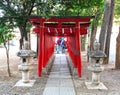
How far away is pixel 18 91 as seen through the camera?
847cm

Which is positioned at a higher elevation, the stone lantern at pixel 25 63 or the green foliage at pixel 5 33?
the green foliage at pixel 5 33

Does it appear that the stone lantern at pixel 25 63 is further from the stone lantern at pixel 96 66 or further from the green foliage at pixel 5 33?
the stone lantern at pixel 96 66

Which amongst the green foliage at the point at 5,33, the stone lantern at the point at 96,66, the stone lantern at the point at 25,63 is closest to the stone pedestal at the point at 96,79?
the stone lantern at the point at 96,66

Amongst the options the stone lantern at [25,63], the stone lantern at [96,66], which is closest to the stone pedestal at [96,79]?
the stone lantern at [96,66]

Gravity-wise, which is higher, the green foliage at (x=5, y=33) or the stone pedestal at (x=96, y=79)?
the green foliage at (x=5, y=33)

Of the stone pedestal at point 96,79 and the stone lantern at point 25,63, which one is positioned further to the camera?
the stone lantern at point 25,63

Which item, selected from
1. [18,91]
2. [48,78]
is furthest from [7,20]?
[18,91]

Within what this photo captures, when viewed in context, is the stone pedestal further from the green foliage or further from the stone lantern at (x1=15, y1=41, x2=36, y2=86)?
the green foliage

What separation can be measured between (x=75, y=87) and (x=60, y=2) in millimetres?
5069

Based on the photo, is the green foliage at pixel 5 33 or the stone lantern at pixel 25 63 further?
the green foliage at pixel 5 33

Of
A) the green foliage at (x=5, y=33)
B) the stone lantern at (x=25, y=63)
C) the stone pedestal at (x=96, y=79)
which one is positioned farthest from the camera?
the green foliage at (x=5, y=33)

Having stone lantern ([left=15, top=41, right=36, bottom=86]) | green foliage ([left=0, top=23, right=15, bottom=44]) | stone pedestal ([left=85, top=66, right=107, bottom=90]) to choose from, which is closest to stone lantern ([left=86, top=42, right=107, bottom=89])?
stone pedestal ([left=85, top=66, right=107, bottom=90])

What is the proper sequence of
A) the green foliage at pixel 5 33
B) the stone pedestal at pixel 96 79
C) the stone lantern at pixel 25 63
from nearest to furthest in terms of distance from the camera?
the stone pedestal at pixel 96 79
the stone lantern at pixel 25 63
the green foliage at pixel 5 33

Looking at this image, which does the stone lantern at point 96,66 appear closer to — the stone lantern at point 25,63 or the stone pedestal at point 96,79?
the stone pedestal at point 96,79
